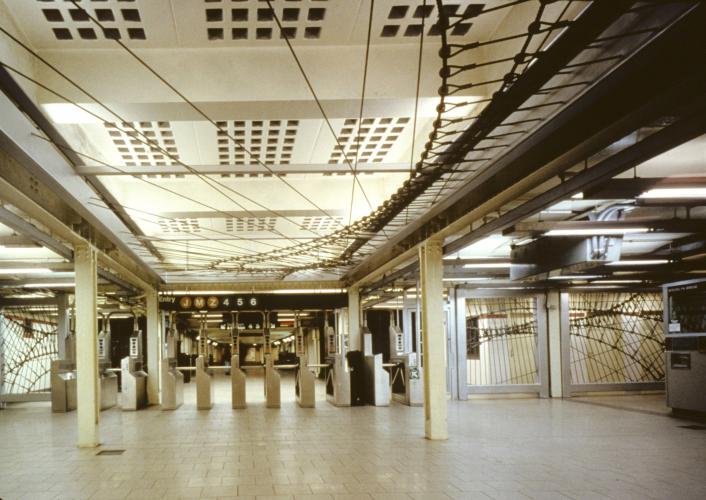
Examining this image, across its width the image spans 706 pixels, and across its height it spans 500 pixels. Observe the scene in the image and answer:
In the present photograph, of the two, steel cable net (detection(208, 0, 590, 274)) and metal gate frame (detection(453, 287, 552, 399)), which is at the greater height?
steel cable net (detection(208, 0, 590, 274))

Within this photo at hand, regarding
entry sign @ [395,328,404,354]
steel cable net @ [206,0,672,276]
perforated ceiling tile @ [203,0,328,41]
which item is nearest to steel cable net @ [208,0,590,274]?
steel cable net @ [206,0,672,276]

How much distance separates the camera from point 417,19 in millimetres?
4207

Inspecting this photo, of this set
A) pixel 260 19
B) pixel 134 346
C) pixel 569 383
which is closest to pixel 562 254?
pixel 260 19

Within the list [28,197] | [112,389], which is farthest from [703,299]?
[112,389]

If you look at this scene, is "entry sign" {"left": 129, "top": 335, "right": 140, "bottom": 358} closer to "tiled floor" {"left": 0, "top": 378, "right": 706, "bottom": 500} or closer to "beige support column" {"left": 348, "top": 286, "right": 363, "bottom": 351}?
"tiled floor" {"left": 0, "top": 378, "right": 706, "bottom": 500}

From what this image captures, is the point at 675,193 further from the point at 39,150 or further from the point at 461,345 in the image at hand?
the point at 461,345

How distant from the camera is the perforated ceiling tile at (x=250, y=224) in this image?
9.34m

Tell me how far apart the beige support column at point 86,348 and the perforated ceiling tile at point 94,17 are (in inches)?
202

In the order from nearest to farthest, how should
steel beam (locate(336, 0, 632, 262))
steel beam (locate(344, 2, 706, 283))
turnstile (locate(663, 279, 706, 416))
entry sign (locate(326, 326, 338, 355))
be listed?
steel beam (locate(336, 0, 632, 262)) < steel beam (locate(344, 2, 706, 283)) < turnstile (locate(663, 279, 706, 416)) < entry sign (locate(326, 326, 338, 355))

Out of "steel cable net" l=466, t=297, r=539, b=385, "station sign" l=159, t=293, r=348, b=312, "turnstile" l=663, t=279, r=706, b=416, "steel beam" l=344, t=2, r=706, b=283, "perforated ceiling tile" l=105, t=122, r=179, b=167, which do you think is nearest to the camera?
A: "steel beam" l=344, t=2, r=706, b=283

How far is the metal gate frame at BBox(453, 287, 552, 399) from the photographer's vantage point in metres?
14.6

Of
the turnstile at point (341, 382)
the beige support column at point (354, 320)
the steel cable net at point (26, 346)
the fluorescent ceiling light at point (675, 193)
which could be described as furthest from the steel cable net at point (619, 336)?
the steel cable net at point (26, 346)

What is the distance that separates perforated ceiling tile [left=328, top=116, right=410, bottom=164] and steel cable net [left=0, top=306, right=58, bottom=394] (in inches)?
518

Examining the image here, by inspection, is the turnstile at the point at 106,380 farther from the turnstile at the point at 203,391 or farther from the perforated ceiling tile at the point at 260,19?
the perforated ceiling tile at the point at 260,19
